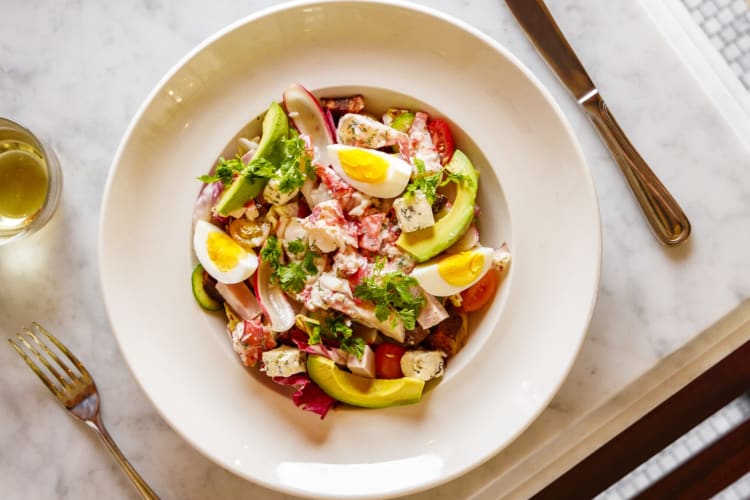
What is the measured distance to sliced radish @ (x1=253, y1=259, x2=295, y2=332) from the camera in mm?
1652

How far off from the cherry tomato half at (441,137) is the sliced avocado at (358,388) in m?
0.53

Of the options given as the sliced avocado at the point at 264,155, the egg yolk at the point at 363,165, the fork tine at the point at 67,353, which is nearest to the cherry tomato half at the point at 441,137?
the egg yolk at the point at 363,165

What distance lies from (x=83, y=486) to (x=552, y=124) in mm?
1559

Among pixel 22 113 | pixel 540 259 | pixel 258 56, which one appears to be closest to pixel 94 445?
pixel 22 113

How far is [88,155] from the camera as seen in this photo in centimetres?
190

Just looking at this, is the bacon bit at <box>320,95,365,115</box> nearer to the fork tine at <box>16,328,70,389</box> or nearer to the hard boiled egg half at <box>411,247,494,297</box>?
the hard boiled egg half at <box>411,247,494,297</box>

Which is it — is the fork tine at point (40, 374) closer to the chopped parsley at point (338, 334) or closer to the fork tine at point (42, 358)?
the fork tine at point (42, 358)

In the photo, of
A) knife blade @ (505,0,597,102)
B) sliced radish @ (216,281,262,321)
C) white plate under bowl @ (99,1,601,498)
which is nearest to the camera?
white plate under bowl @ (99,1,601,498)

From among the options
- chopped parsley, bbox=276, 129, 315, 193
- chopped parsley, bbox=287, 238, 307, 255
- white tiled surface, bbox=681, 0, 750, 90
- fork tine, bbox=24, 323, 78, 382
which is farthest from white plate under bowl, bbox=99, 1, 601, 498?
white tiled surface, bbox=681, 0, 750, 90

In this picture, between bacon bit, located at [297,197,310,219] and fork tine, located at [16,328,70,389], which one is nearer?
bacon bit, located at [297,197,310,219]

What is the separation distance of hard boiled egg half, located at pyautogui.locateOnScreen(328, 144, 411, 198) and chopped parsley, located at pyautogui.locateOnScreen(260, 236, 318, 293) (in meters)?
0.20

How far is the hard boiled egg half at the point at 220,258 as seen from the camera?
5.34ft

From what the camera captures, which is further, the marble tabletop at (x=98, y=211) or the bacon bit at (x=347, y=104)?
the marble tabletop at (x=98, y=211)

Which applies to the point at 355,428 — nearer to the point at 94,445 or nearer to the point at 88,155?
the point at 94,445
